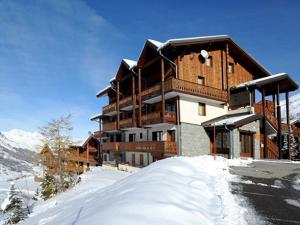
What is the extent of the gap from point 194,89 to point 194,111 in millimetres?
2171

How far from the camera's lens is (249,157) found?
27328mm

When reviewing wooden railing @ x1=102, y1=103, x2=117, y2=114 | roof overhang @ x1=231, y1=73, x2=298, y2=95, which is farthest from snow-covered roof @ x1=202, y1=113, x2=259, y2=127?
Answer: wooden railing @ x1=102, y1=103, x2=117, y2=114

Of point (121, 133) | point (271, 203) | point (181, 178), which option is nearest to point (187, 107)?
point (121, 133)

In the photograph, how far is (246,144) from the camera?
2755cm

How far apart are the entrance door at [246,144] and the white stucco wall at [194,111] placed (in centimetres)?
405

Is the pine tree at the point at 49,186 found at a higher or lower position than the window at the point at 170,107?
lower

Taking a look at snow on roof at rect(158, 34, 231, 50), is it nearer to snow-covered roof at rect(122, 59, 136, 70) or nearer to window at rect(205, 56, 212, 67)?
window at rect(205, 56, 212, 67)

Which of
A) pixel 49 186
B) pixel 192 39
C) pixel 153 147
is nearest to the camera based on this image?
pixel 192 39

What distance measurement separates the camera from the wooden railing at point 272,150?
28656 mm

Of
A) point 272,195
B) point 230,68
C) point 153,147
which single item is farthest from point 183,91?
point 272,195

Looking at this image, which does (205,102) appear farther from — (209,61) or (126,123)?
(126,123)

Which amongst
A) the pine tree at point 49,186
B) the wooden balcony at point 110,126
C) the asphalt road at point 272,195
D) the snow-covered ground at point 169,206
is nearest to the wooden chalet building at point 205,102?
the wooden balcony at point 110,126

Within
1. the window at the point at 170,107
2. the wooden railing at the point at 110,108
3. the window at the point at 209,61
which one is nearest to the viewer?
the window at the point at 170,107

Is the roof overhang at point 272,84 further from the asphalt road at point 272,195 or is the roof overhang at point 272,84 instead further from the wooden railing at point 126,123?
the asphalt road at point 272,195
